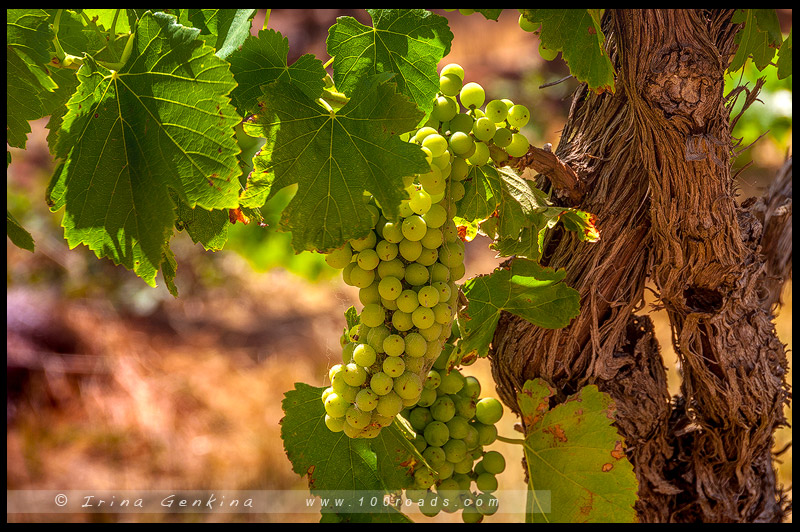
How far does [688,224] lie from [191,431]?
2049mm

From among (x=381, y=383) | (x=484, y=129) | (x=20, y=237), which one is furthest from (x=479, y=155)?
(x=20, y=237)

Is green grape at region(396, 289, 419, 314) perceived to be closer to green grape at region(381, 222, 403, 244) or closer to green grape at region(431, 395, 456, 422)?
green grape at region(381, 222, 403, 244)

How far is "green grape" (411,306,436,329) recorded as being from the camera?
569 millimetres

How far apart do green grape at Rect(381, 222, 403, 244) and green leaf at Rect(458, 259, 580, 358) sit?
152 mm

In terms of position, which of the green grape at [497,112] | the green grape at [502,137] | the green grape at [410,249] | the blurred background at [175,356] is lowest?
the blurred background at [175,356]

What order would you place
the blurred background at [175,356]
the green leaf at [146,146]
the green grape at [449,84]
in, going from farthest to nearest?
the blurred background at [175,356], the green grape at [449,84], the green leaf at [146,146]

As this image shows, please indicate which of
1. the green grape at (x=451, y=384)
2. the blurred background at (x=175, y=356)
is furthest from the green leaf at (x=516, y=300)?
the blurred background at (x=175, y=356)

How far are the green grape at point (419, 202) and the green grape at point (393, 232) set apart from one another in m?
0.02

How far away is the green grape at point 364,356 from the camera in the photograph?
0.57 m

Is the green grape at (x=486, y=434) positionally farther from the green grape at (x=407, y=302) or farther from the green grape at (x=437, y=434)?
the green grape at (x=407, y=302)

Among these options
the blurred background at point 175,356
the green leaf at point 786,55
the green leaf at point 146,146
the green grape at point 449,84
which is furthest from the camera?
the blurred background at point 175,356

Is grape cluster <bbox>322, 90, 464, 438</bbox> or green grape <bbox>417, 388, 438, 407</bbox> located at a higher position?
grape cluster <bbox>322, 90, 464, 438</bbox>

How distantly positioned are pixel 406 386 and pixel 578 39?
1.22 ft

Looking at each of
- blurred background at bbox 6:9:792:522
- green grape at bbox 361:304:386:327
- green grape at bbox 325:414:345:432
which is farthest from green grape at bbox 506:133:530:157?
blurred background at bbox 6:9:792:522
